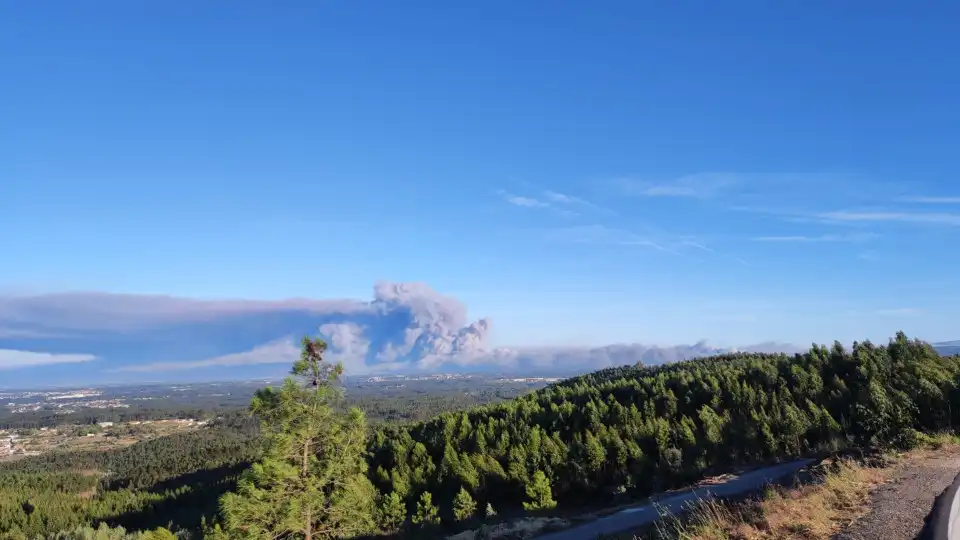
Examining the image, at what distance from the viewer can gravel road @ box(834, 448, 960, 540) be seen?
1148cm

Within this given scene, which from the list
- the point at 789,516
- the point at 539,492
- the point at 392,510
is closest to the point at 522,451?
the point at 539,492

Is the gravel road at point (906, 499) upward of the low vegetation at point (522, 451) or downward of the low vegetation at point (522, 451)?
upward

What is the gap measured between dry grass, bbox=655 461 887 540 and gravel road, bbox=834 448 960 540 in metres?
0.35

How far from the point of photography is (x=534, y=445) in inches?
2960

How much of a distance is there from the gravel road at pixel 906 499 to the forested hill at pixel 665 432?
2517 centimetres

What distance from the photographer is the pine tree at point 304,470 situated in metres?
28.0

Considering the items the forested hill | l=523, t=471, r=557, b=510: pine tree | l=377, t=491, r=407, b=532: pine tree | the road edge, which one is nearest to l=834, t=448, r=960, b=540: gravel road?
the road edge

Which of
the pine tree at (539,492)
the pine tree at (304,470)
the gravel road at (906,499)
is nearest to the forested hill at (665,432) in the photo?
the pine tree at (539,492)

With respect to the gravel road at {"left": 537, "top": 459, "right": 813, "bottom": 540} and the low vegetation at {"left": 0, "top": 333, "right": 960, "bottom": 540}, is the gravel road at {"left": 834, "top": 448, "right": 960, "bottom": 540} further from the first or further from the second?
the gravel road at {"left": 537, "top": 459, "right": 813, "bottom": 540}

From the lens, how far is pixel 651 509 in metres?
30.5

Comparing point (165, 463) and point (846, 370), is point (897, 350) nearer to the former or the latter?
point (846, 370)

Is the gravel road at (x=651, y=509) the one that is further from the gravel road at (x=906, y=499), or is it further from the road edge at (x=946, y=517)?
the road edge at (x=946, y=517)

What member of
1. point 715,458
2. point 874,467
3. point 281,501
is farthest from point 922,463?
point 715,458

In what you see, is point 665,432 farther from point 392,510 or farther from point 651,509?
point 651,509
